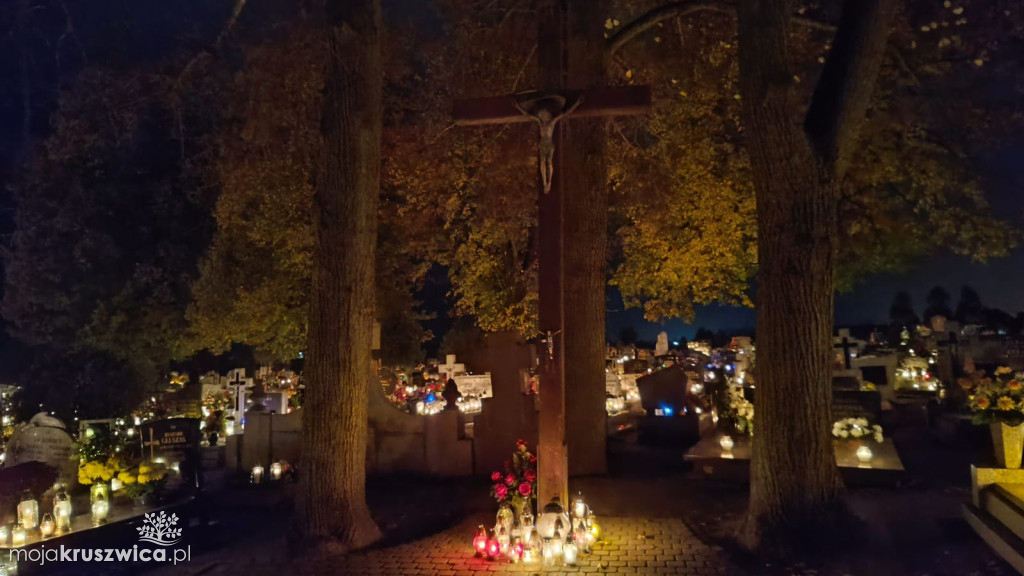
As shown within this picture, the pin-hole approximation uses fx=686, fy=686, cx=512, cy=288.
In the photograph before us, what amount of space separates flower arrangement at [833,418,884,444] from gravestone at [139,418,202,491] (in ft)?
30.5

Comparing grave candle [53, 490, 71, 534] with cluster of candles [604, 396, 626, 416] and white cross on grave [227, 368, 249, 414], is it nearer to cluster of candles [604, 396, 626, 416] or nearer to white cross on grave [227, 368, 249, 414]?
white cross on grave [227, 368, 249, 414]

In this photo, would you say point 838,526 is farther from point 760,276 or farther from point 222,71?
point 222,71

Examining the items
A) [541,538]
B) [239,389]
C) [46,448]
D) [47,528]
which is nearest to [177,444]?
[46,448]

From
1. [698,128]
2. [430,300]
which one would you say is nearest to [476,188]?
[698,128]

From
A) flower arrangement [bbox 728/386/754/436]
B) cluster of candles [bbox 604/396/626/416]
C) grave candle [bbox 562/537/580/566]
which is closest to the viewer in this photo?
grave candle [bbox 562/537/580/566]

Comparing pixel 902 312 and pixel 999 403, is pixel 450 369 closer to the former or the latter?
pixel 999 403

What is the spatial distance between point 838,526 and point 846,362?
1171cm

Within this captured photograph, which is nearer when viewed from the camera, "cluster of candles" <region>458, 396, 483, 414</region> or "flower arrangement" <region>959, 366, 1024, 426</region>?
"flower arrangement" <region>959, 366, 1024, 426</region>

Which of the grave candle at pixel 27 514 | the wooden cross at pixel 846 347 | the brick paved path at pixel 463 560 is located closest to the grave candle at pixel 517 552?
the brick paved path at pixel 463 560

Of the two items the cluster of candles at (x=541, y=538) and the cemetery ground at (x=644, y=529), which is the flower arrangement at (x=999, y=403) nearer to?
the cemetery ground at (x=644, y=529)

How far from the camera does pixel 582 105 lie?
696 centimetres

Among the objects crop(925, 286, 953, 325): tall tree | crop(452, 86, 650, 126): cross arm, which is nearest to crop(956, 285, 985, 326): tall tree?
crop(925, 286, 953, 325): tall tree

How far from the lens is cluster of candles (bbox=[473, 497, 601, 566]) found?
6.45 m

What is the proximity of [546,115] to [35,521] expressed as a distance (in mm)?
6903
